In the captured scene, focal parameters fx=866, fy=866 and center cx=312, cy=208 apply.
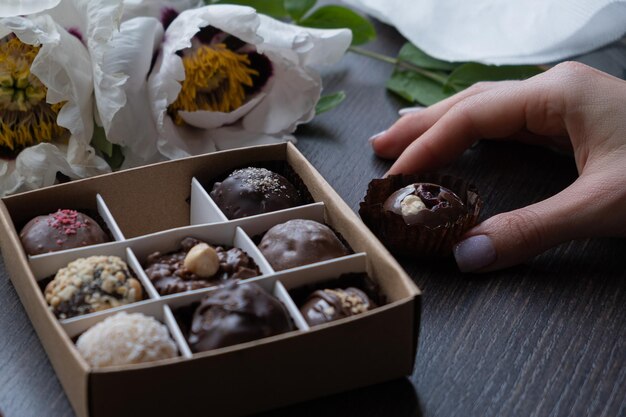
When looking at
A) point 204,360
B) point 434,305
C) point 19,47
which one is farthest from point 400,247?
point 19,47

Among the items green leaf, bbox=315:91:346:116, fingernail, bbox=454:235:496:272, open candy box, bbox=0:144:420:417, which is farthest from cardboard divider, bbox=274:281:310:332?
green leaf, bbox=315:91:346:116

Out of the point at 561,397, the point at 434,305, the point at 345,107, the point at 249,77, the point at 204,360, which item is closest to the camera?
the point at 204,360

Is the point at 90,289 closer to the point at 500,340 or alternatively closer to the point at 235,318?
the point at 235,318

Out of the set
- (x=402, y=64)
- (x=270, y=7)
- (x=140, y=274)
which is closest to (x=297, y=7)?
(x=270, y=7)

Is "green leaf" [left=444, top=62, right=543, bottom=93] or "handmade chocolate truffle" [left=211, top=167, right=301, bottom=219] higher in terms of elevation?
"handmade chocolate truffle" [left=211, top=167, right=301, bottom=219]

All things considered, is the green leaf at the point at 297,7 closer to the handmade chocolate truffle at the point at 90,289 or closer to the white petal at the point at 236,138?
the white petal at the point at 236,138

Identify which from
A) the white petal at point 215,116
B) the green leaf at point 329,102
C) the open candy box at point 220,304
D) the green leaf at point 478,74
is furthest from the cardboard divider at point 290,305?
the green leaf at point 478,74

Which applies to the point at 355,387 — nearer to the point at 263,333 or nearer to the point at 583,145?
the point at 263,333

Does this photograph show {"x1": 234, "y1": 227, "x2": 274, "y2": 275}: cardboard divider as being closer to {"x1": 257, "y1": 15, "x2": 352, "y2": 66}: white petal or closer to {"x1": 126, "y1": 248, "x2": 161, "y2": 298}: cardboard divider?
{"x1": 126, "y1": 248, "x2": 161, "y2": 298}: cardboard divider
